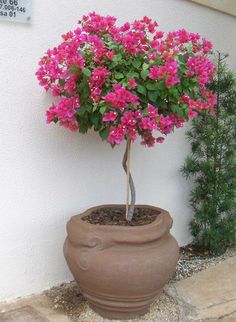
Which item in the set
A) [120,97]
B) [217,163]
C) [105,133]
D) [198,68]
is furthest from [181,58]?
[217,163]

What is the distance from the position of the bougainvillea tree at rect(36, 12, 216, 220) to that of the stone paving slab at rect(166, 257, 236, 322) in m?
1.18

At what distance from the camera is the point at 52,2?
2.78 m

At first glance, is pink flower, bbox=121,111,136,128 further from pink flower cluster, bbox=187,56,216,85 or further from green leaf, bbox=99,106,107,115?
pink flower cluster, bbox=187,56,216,85

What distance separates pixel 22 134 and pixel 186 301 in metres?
1.50

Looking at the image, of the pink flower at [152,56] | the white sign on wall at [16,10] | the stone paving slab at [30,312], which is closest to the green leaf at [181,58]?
the pink flower at [152,56]

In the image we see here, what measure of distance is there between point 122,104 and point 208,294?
61.3 inches

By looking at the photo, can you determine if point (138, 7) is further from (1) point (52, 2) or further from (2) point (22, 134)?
(2) point (22, 134)

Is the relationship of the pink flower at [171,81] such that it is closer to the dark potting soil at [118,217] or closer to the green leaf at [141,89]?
the green leaf at [141,89]

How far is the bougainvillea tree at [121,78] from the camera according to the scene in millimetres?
2328

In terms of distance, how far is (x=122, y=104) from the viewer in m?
2.28

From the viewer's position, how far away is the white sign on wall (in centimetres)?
254

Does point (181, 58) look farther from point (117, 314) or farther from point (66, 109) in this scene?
point (117, 314)

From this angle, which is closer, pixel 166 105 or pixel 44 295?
pixel 166 105

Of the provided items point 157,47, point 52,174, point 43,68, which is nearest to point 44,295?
point 52,174
